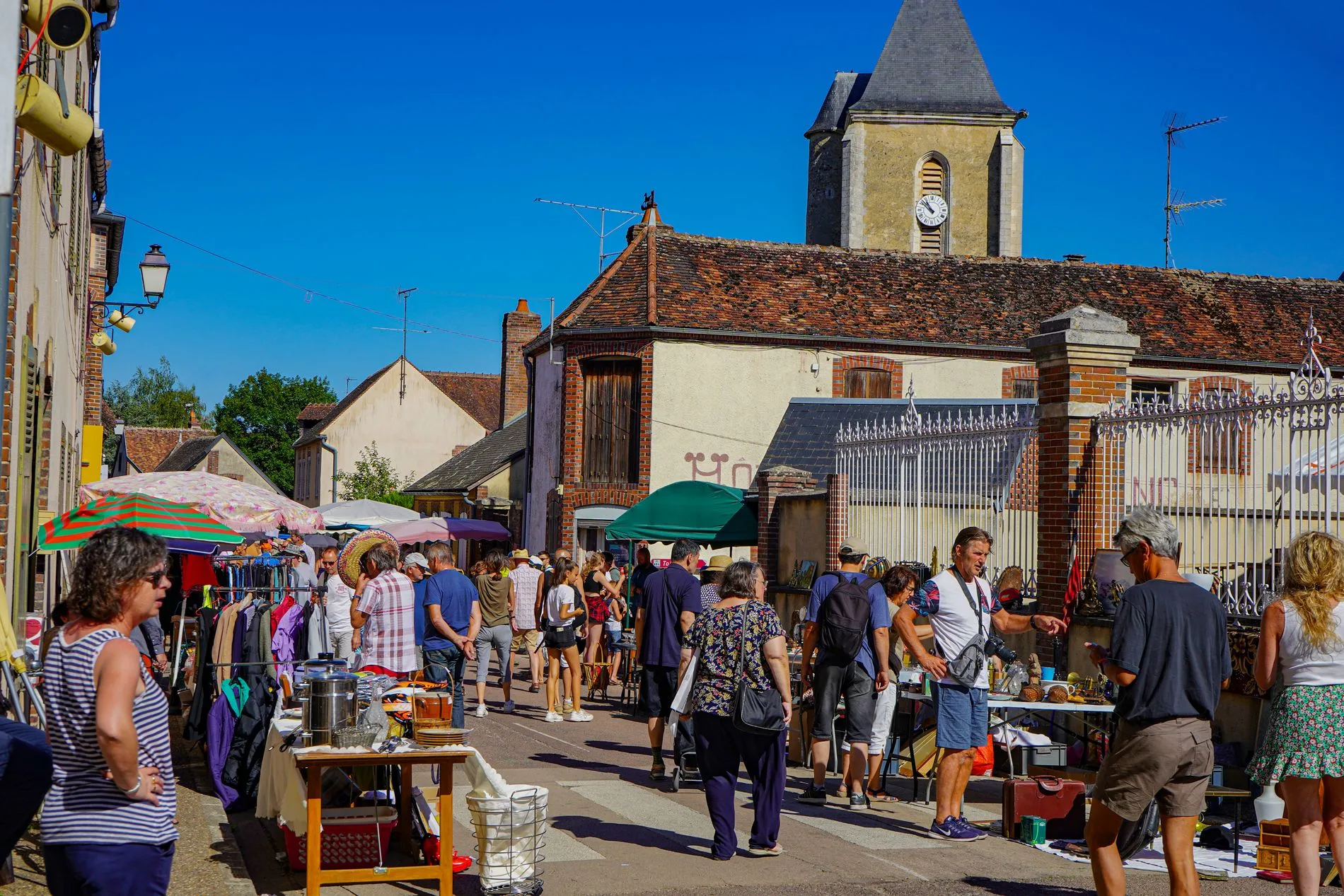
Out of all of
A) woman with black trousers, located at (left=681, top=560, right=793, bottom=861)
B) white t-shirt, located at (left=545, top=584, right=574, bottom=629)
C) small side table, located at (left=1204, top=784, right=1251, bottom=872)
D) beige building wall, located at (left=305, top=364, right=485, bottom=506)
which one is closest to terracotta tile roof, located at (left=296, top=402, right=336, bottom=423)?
beige building wall, located at (left=305, top=364, right=485, bottom=506)

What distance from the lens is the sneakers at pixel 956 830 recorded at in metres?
8.14

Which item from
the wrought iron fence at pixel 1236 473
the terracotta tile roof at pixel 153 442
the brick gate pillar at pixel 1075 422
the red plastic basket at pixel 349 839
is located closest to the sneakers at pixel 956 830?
the wrought iron fence at pixel 1236 473

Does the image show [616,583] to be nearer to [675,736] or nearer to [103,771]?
[675,736]

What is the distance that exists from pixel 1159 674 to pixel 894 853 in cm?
255

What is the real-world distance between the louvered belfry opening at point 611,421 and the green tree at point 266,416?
55462mm

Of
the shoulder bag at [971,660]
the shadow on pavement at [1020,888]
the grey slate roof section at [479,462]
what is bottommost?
Answer: the shadow on pavement at [1020,888]

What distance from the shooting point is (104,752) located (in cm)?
389

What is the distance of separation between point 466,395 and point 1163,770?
54682mm

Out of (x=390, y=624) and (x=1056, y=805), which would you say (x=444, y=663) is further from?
(x=1056, y=805)

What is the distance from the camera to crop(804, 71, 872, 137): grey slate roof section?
168 feet

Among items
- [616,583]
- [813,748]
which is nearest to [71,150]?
[813,748]

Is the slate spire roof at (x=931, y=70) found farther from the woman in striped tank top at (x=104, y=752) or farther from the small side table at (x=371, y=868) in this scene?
the woman in striped tank top at (x=104, y=752)

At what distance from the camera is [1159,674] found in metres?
5.86

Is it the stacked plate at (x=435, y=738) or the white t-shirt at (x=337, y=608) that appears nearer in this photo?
the stacked plate at (x=435, y=738)
